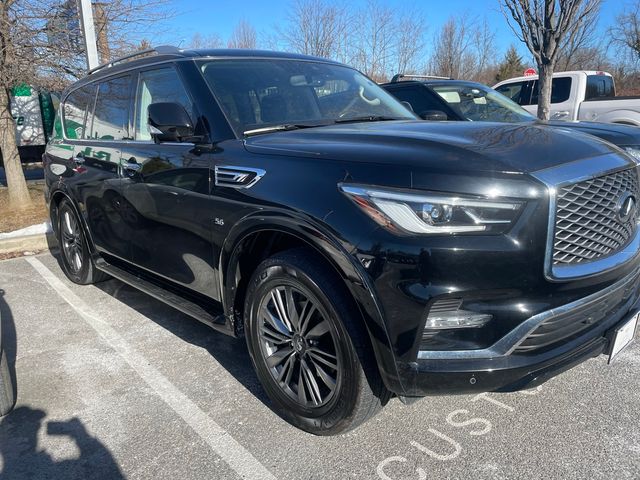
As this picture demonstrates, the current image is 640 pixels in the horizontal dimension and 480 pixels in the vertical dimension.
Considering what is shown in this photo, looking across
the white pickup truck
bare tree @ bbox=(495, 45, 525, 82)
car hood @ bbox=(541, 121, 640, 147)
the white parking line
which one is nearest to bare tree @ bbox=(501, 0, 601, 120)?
the white pickup truck

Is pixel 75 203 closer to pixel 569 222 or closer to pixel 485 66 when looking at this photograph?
pixel 569 222

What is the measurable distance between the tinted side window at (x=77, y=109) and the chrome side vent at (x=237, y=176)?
251 cm

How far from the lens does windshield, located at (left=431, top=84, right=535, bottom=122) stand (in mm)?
6641

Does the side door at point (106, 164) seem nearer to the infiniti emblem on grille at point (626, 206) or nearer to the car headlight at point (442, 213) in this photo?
the car headlight at point (442, 213)

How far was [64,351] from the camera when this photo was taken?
12.9 feet

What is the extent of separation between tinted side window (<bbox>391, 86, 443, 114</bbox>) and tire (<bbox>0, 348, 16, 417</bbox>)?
5352mm

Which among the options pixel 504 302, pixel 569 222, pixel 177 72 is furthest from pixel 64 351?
pixel 569 222

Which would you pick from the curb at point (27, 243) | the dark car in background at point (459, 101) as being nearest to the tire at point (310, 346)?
the dark car in background at point (459, 101)

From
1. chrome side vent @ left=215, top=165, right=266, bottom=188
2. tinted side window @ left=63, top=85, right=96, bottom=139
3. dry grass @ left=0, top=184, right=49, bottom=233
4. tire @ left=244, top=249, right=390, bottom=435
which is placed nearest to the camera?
tire @ left=244, top=249, right=390, bottom=435

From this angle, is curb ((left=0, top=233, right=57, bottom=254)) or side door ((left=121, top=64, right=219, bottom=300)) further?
curb ((left=0, top=233, right=57, bottom=254))

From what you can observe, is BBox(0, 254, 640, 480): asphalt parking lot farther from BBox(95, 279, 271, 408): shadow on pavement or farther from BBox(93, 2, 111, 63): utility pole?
BBox(93, 2, 111, 63): utility pole

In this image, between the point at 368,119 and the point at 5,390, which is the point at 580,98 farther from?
the point at 5,390

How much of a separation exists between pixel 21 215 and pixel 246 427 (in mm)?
7744

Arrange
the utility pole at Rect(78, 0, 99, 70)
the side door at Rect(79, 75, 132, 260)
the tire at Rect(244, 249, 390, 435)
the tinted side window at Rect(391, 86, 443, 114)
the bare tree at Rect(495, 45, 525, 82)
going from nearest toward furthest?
the tire at Rect(244, 249, 390, 435) < the side door at Rect(79, 75, 132, 260) < the tinted side window at Rect(391, 86, 443, 114) < the utility pole at Rect(78, 0, 99, 70) < the bare tree at Rect(495, 45, 525, 82)
